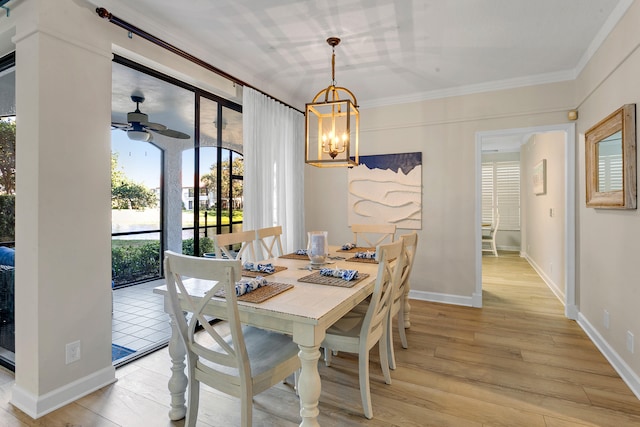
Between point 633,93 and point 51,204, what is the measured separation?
12.3 ft

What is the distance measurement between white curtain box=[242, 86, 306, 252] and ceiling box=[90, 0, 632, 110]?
0.36 meters

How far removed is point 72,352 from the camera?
6.72 ft

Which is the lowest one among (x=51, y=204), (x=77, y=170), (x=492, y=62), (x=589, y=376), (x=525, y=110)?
(x=589, y=376)

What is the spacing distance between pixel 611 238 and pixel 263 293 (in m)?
2.70

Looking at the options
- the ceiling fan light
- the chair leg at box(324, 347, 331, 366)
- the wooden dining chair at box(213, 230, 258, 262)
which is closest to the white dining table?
the wooden dining chair at box(213, 230, 258, 262)

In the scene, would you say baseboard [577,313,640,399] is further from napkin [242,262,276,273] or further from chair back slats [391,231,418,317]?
napkin [242,262,276,273]

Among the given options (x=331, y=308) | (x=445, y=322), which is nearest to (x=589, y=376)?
(x=445, y=322)

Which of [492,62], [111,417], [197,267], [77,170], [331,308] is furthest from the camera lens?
[492,62]

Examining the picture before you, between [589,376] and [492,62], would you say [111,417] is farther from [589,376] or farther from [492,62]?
[492,62]

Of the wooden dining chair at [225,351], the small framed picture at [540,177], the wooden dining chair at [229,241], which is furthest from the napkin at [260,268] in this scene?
the small framed picture at [540,177]

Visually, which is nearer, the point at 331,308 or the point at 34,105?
the point at 331,308

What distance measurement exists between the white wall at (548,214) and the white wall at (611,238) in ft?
2.96

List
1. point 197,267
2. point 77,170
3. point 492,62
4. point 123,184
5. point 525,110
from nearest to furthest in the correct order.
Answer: point 197,267, point 77,170, point 492,62, point 525,110, point 123,184

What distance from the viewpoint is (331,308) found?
1.54 metres
